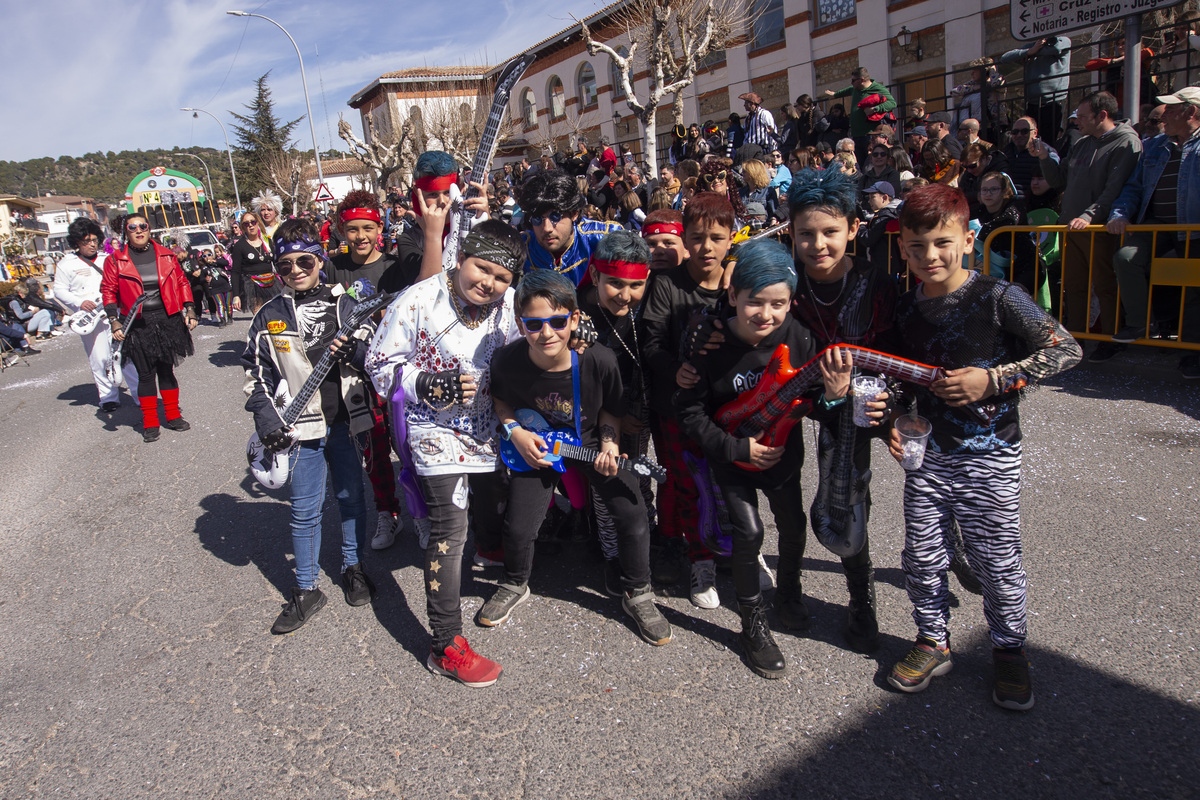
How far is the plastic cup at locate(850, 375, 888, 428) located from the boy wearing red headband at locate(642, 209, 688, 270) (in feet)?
3.96

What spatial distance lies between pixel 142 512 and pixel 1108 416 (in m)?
6.86

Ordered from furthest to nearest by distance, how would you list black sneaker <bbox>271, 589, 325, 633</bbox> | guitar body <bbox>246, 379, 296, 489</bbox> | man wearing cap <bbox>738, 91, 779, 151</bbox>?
man wearing cap <bbox>738, 91, 779, 151</bbox>, black sneaker <bbox>271, 589, 325, 633</bbox>, guitar body <bbox>246, 379, 296, 489</bbox>

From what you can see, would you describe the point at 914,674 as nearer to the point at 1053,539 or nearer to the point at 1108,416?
the point at 1053,539

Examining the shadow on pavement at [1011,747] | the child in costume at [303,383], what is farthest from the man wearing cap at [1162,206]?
the child in costume at [303,383]

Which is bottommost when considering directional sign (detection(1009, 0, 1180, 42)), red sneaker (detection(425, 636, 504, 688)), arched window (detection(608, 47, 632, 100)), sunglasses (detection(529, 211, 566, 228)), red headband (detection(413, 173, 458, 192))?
red sneaker (detection(425, 636, 504, 688))

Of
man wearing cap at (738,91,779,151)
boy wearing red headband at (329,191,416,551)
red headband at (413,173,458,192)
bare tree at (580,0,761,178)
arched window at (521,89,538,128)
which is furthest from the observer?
arched window at (521,89,538,128)

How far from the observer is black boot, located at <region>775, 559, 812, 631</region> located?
300 centimetres

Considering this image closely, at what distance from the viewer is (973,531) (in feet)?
8.11

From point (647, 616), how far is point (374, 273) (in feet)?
8.96

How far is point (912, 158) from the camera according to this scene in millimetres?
9719

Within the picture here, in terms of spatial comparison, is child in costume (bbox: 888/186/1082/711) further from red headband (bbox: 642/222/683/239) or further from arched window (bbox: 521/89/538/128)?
arched window (bbox: 521/89/538/128)

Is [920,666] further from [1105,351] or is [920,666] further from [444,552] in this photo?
[1105,351]

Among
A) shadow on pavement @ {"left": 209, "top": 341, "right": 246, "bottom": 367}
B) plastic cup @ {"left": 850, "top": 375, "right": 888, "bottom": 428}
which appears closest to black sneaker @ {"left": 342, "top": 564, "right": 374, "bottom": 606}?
plastic cup @ {"left": 850, "top": 375, "right": 888, "bottom": 428}

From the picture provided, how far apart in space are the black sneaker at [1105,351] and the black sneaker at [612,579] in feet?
15.5
